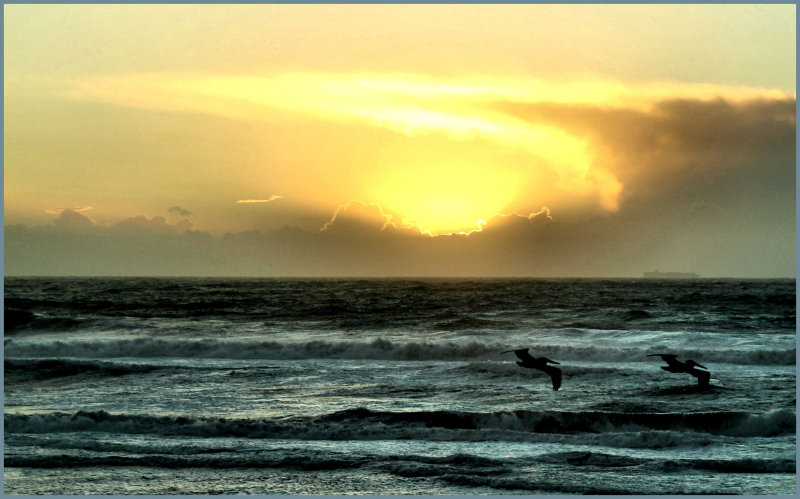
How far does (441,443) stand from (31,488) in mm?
7087

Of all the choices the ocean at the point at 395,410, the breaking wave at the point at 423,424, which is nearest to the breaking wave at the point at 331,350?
the ocean at the point at 395,410

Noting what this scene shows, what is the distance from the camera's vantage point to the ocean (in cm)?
1356

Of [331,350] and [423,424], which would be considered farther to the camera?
[331,350]

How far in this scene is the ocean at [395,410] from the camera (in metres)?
13.6

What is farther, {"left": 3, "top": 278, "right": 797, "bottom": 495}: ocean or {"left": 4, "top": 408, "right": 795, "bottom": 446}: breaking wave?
{"left": 4, "top": 408, "right": 795, "bottom": 446}: breaking wave

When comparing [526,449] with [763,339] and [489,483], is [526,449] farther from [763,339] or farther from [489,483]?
[763,339]

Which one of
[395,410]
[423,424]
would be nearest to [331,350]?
[395,410]

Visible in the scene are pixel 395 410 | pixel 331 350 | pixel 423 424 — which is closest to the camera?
pixel 423 424

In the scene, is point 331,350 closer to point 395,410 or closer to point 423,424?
point 395,410

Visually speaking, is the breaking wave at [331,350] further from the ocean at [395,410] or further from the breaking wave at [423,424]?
the breaking wave at [423,424]

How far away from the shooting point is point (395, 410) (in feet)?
61.7

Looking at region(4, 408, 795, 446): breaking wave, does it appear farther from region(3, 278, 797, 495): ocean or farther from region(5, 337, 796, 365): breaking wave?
region(5, 337, 796, 365): breaking wave

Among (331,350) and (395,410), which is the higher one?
(331,350)

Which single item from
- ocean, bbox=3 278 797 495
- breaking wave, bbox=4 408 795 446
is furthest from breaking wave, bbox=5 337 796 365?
breaking wave, bbox=4 408 795 446
